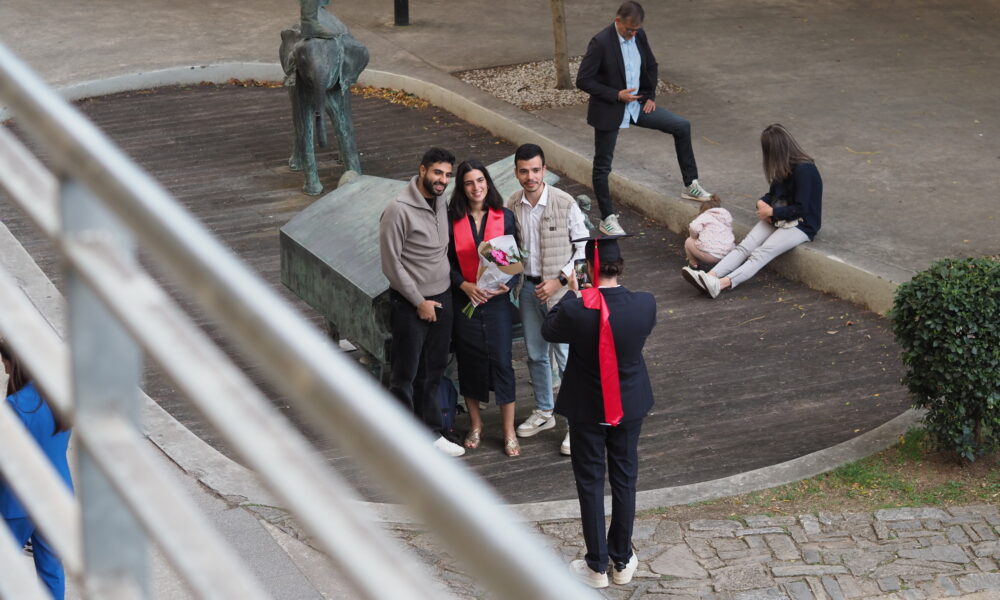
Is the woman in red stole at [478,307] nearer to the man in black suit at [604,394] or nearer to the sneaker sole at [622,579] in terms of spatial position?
the man in black suit at [604,394]

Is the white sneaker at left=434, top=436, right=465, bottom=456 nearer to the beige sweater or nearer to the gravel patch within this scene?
the beige sweater

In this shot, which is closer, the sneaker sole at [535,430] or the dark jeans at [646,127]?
the sneaker sole at [535,430]

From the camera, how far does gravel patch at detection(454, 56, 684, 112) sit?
15.4 meters

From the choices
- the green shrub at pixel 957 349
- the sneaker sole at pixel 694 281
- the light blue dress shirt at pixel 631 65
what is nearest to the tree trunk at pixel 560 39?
the light blue dress shirt at pixel 631 65

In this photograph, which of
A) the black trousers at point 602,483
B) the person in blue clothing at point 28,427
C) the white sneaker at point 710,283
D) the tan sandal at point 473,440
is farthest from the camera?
the white sneaker at point 710,283

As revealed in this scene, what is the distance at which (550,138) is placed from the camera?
549 inches

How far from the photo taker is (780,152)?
10539 millimetres

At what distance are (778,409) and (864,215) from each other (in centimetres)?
350

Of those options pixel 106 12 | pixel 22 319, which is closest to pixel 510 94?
pixel 106 12

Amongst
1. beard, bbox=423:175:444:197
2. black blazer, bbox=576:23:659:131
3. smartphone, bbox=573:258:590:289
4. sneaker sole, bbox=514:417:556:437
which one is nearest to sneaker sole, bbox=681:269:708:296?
black blazer, bbox=576:23:659:131

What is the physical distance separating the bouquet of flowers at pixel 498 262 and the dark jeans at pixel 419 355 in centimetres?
24

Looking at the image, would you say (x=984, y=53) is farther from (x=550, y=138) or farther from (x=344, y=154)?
(x=344, y=154)

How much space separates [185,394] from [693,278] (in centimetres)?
969

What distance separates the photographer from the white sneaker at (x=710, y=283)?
10.6m
